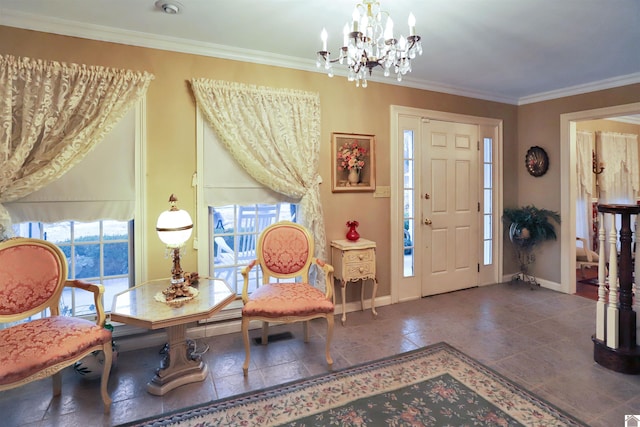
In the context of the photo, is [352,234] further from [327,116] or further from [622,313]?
[622,313]

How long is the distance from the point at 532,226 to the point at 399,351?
2885 millimetres

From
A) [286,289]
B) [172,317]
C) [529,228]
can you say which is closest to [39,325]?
[172,317]

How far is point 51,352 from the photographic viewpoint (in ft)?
5.98

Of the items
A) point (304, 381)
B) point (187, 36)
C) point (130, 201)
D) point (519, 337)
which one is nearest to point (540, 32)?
point (519, 337)

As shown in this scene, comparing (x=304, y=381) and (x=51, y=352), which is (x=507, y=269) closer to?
(x=304, y=381)

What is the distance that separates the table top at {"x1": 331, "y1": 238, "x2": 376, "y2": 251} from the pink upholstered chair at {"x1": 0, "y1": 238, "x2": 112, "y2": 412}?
2050 millimetres

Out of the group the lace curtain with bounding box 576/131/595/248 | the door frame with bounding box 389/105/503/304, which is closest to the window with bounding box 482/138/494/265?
the door frame with bounding box 389/105/503/304

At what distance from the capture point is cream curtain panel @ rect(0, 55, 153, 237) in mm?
2377

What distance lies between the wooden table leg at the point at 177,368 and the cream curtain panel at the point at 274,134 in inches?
56.5

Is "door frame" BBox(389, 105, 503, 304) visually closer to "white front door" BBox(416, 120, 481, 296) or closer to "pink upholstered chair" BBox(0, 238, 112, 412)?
"white front door" BBox(416, 120, 481, 296)

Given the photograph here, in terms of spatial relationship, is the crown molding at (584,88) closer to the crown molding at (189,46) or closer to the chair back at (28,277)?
the crown molding at (189,46)

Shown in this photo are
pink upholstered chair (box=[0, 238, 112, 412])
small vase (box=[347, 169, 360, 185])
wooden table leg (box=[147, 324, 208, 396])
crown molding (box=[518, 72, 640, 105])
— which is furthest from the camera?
crown molding (box=[518, 72, 640, 105])

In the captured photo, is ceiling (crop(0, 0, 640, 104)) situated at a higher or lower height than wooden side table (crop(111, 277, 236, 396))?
higher

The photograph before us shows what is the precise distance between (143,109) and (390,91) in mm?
2575
